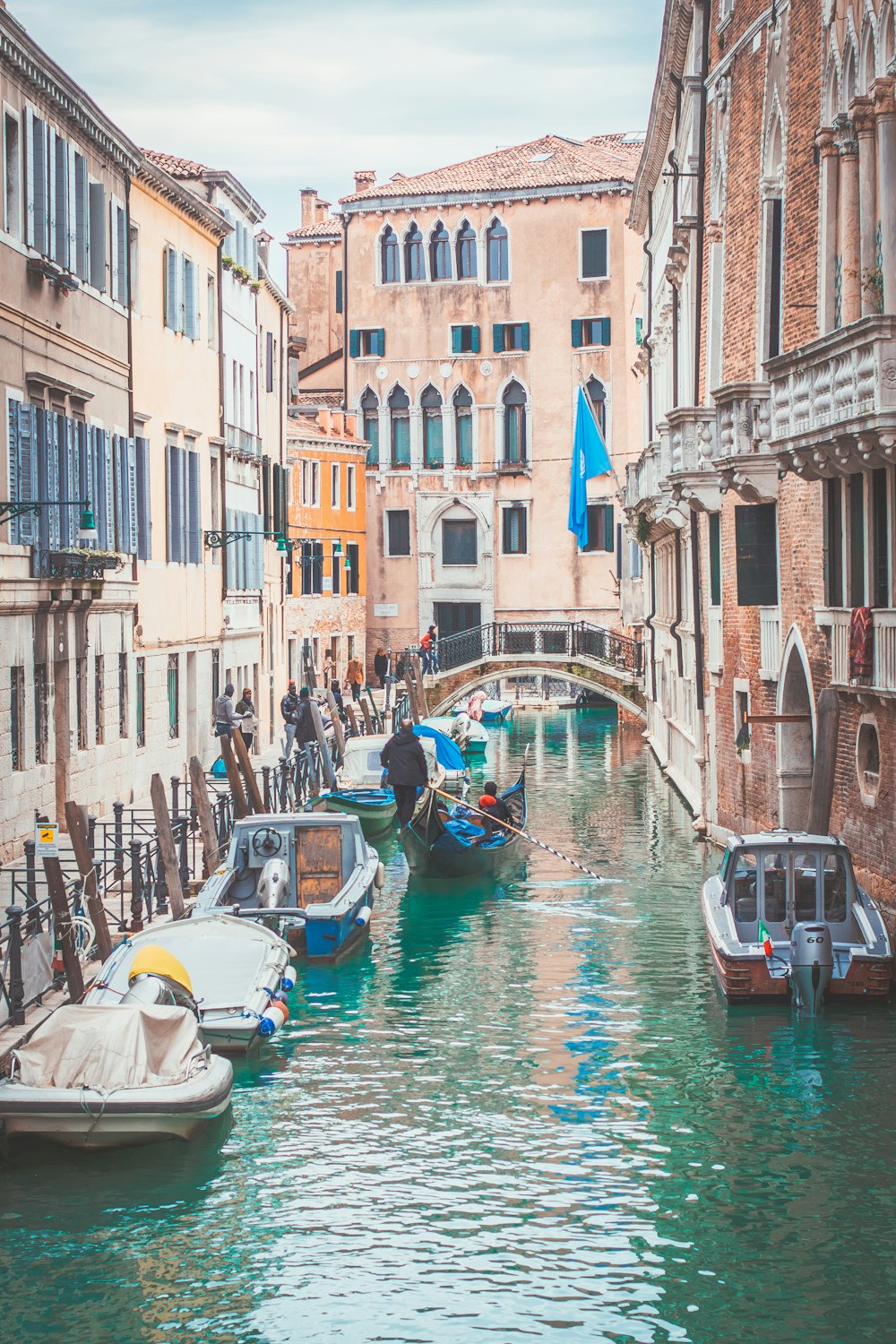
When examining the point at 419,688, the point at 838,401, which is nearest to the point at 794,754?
the point at 838,401

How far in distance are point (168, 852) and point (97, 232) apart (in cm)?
836

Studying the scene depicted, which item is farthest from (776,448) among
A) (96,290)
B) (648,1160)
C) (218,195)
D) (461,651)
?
(461,651)

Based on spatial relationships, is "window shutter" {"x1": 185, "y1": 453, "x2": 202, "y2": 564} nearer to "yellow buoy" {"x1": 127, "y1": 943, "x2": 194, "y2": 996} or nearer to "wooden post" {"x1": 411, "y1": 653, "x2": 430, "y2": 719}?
"wooden post" {"x1": 411, "y1": 653, "x2": 430, "y2": 719}

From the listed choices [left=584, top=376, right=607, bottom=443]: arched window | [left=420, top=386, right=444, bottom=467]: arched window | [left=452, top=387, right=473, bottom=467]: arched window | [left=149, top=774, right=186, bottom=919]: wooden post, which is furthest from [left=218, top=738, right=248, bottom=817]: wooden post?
[left=420, top=386, right=444, bottom=467]: arched window

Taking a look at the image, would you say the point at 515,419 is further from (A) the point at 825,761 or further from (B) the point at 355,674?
(A) the point at 825,761

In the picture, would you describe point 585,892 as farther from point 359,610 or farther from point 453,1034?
point 359,610

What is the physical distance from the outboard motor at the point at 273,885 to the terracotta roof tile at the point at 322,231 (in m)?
35.5

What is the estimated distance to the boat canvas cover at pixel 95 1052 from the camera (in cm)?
926

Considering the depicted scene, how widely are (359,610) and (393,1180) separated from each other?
3491cm

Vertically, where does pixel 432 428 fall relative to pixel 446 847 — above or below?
above

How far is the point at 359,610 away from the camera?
144 feet

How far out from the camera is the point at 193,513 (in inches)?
982

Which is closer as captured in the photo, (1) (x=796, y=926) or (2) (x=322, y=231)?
(1) (x=796, y=926)

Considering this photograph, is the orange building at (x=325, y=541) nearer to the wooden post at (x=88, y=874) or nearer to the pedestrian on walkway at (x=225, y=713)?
the pedestrian on walkway at (x=225, y=713)
